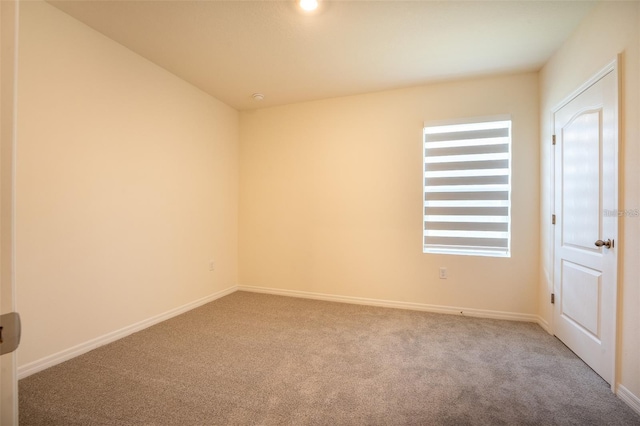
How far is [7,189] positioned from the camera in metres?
0.55

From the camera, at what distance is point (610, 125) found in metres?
1.89

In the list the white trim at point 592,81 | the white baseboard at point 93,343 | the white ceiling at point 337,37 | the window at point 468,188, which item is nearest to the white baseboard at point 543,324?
the window at point 468,188

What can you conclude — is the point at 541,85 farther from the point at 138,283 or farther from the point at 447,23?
the point at 138,283

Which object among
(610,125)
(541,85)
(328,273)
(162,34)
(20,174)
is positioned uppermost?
(162,34)

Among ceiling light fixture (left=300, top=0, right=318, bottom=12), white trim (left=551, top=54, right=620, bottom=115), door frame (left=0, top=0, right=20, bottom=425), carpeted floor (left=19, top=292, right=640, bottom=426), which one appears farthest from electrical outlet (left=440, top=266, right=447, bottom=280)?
door frame (left=0, top=0, right=20, bottom=425)

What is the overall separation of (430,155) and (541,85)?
1277 millimetres

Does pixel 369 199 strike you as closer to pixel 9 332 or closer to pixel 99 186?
pixel 99 186

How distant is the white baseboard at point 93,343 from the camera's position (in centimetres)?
197

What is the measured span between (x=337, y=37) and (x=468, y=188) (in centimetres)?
214

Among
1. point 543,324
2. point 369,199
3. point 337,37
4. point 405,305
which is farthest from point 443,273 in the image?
point 337,37

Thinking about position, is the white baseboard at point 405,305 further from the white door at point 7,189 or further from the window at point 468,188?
the white door at point 7,189

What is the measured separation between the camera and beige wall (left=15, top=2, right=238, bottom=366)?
1995 millimetres

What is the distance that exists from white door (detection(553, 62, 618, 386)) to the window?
52 centimetres

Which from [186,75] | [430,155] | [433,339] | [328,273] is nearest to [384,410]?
[433,339]
